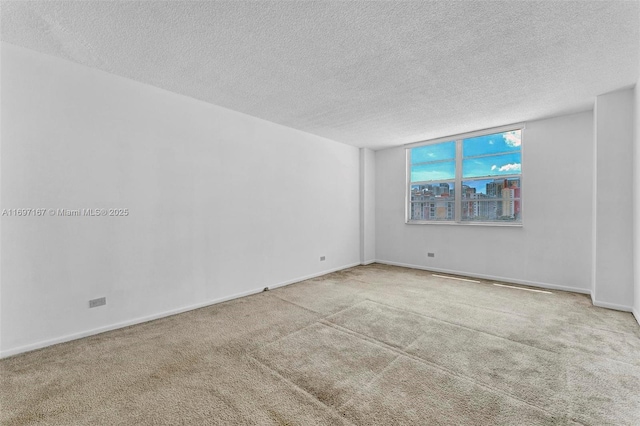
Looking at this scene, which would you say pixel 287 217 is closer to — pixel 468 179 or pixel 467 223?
pixel 467 223

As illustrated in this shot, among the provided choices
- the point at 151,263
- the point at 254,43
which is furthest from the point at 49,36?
the point at 151,263

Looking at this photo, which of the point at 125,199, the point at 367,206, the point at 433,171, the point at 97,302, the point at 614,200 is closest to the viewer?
the point at 97,302

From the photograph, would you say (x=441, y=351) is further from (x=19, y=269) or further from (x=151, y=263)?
(x=19, y=269)

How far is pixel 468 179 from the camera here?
521 centimetres

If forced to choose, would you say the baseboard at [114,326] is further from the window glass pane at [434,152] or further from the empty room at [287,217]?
the window glass pane at [434,152]

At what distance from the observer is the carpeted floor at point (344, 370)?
1.66 metres

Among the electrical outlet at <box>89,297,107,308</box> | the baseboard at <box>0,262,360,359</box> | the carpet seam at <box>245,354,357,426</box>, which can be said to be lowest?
the carpet seam at <box>245,354,357,426</box>

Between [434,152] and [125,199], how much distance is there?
5457 mm

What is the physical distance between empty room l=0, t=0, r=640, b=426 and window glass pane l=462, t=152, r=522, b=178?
89 mm

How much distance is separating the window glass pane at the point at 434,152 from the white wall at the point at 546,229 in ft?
4.07

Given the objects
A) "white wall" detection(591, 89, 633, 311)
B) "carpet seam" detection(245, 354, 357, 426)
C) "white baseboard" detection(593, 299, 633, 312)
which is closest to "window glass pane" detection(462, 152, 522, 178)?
"white wall" detection(591, 89, 633, 311)

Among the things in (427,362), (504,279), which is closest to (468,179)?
(504,279)

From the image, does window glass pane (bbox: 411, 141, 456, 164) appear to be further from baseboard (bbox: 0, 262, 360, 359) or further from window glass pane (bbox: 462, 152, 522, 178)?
baseboard (bbox: 0, 262, 360, 359)

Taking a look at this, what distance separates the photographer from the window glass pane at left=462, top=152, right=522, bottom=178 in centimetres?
468
